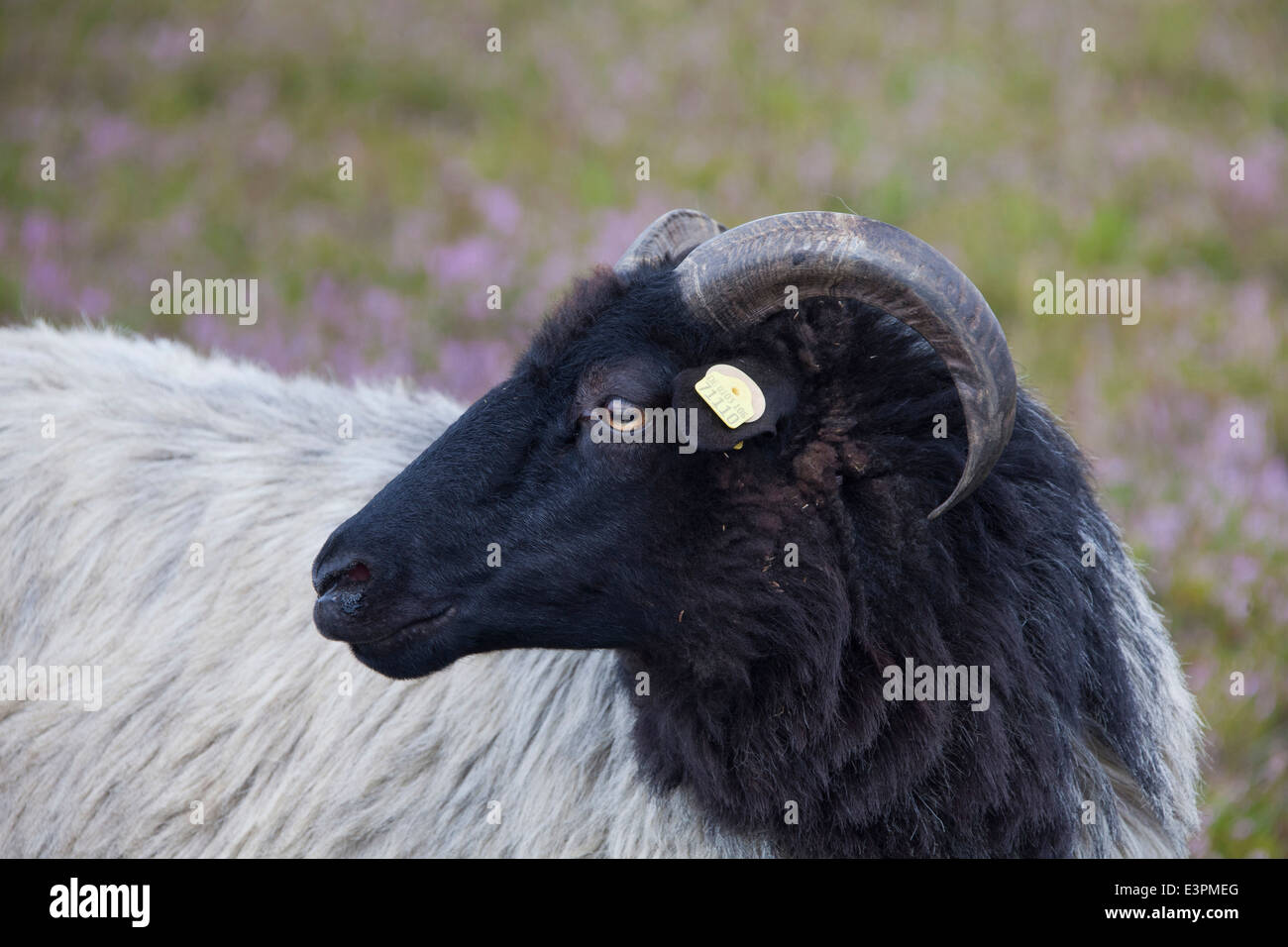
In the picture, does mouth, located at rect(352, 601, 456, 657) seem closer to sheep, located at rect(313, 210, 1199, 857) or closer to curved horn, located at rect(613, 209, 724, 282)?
sheep, located at rect(313, 210, 1199, 857)

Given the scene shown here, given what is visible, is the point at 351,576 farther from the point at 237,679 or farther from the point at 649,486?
the point at 237,679

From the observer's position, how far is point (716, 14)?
1410 centimetres

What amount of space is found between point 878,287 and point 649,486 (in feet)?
2.37

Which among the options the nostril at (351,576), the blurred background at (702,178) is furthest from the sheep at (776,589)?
the blurred background at (702,178)

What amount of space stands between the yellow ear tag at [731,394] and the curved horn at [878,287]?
0.53ft

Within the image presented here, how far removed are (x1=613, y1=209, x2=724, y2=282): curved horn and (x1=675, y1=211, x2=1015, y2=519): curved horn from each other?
0.47 metres

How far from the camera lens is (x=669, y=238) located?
12.9 feet

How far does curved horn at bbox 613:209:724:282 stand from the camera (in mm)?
3721

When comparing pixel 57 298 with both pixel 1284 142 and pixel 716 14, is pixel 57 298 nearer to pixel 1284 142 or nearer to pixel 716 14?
pixel 716 14

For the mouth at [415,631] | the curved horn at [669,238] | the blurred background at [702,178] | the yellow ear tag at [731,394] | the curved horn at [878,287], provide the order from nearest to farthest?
the curved horn at [878,287]
the yellow ear tag at [731,394]
the mouth at [415,631]
the curved horn at [669,238]
the blurred background at [702,178]

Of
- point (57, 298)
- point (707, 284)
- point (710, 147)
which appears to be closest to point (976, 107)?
point (710, 147)

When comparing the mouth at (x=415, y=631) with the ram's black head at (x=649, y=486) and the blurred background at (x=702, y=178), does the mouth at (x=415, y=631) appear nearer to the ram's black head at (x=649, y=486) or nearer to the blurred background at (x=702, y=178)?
the ram's black head at (x=649, y=486)

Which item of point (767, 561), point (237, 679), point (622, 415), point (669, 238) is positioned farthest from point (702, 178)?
point (767, 561)

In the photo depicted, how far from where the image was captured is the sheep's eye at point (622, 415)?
10.3ft
